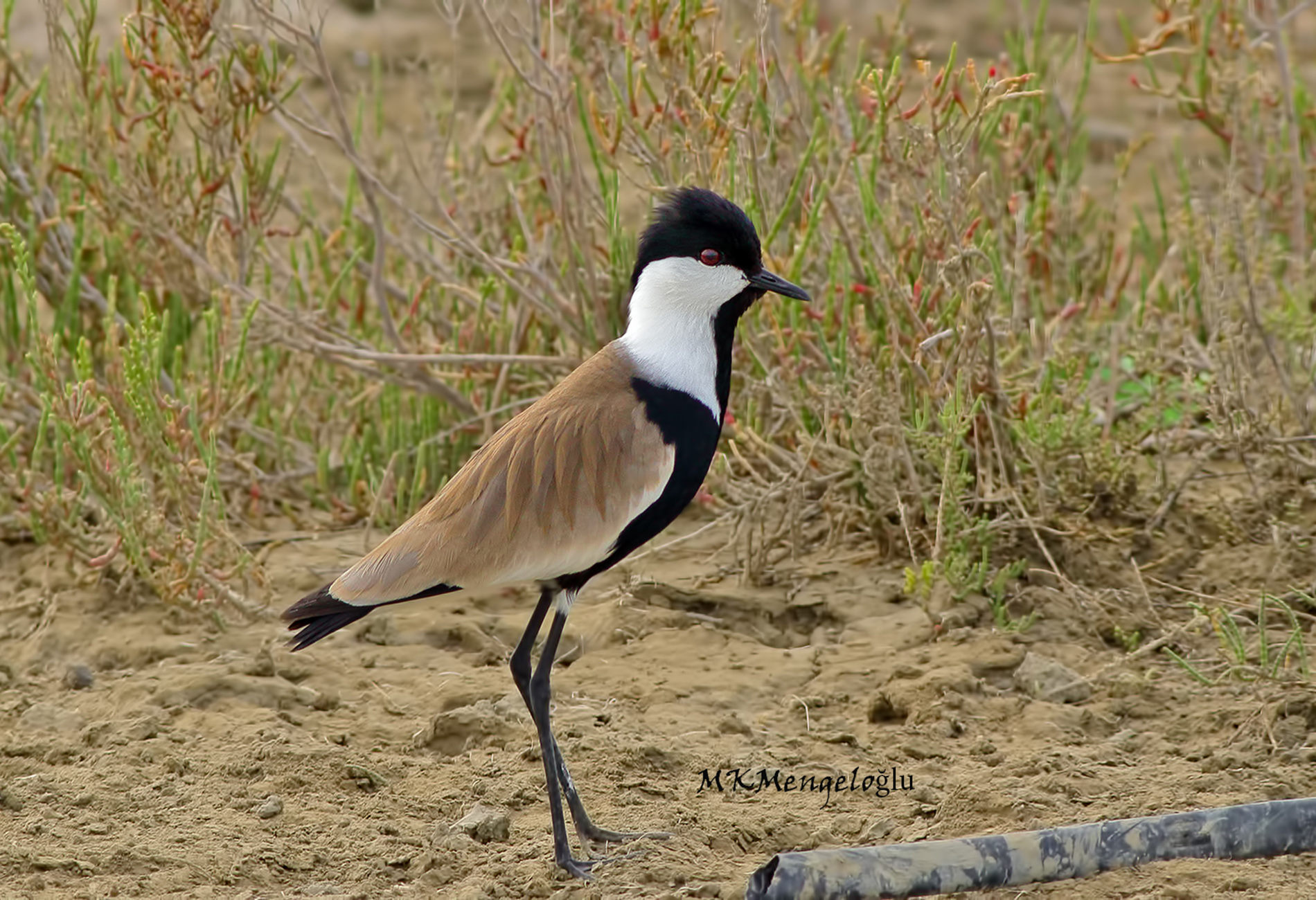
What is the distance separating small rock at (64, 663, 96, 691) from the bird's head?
1.95 m

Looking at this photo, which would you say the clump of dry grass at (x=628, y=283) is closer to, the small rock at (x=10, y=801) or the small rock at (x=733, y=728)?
the small rock at (x=733, y=728)

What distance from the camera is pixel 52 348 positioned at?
16.1ft

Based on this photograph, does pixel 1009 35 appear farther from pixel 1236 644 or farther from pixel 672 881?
pixel 672 881

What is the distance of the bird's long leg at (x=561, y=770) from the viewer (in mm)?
3688

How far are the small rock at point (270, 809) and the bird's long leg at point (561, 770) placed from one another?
2.01ft

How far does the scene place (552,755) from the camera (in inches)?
146

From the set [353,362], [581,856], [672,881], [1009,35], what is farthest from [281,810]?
[1009,35]

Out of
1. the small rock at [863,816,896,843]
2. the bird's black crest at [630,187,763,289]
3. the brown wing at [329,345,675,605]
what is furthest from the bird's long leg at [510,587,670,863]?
the bird's black crest at [630,187,763,289]

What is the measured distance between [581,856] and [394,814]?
1.56 ft

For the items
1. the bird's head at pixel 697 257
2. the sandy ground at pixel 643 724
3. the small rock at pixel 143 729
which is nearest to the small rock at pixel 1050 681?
the sandy ground at pixel 643 724

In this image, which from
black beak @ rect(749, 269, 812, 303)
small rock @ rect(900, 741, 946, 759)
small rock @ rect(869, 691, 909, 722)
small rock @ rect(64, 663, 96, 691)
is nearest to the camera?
black beak @ rect(749, 269, 812, 303)

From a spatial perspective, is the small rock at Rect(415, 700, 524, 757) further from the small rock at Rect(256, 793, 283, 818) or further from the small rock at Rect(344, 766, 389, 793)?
the small rock at Rect(256, 793, 283, 818)

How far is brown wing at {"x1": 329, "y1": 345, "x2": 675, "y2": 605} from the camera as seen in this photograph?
3678mm

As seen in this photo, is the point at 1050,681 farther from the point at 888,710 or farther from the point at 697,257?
the point at 697,257
